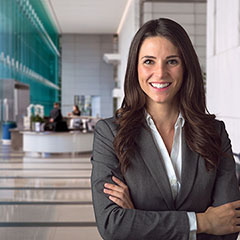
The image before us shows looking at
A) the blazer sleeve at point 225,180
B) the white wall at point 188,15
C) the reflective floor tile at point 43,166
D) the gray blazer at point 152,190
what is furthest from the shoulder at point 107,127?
the white wall at point 188,15

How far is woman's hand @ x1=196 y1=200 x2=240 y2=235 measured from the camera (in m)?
1.71

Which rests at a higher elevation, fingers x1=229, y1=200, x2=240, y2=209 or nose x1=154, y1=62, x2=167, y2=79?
nose x1=154, y1=62, x2=167, y2=79

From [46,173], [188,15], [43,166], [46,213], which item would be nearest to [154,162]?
[46,213]

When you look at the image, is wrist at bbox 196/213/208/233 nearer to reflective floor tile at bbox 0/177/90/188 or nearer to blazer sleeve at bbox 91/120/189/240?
blazer sleeve at bbox 91/120/189/240

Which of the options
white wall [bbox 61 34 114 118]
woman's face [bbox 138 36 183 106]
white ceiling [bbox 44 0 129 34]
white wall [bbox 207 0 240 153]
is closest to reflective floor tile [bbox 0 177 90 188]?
white wall [bbox 207 0 240 153]

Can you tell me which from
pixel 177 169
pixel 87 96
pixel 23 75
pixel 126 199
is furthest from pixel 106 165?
pixel 87 96

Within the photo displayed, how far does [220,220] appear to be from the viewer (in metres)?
1.75

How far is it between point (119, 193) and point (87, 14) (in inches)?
814

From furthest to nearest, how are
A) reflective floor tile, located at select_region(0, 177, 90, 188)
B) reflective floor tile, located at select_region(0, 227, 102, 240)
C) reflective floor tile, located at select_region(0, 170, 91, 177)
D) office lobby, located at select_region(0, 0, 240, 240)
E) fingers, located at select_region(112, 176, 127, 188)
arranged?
reflective floor tile, located at select_region(0, 170, 91, 177) → reflective floor tile, located at select_region(0, 177, 90, 188) → office lobby, located at select_region(0, 0, 240, 240) → reflective floor tile, located at select_region(0, 227, 102, 240) → fingers, located at select_region(112, 176, 127, 188)

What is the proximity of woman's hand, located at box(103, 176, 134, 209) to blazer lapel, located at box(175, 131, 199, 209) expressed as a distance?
21cm

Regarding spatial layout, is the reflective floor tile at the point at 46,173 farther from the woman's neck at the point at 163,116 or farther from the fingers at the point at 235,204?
the fingers at the point at 235,204

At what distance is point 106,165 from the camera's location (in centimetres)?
184

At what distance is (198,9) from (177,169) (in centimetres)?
1364

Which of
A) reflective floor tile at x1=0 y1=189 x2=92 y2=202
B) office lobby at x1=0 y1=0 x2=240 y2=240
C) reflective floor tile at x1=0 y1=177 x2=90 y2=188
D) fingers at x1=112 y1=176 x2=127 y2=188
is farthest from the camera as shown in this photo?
reflective floor tile at x1=0 y1=177 x2=90 y2=188
